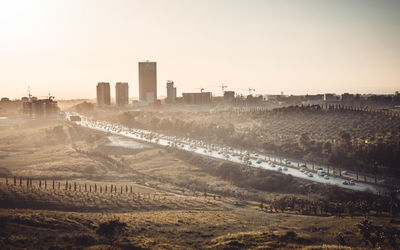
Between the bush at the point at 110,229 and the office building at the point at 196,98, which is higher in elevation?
the office building at the point at 196,98

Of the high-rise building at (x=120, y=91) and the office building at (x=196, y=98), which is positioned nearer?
the office building at (x=196, y=98)

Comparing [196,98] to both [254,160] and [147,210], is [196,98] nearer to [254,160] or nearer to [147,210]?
[254,160]

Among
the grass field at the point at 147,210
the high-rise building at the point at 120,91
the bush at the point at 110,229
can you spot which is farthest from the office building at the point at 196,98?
the bush at the point at 110,229

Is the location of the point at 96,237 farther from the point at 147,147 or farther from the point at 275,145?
the point at 147,147

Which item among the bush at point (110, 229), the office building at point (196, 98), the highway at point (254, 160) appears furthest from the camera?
the office building at point (196, 98)

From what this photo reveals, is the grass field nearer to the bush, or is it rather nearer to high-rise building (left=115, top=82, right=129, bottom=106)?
the bush

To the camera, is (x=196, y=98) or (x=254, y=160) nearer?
(x=254, y=160)

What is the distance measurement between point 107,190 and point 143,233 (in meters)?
14.2

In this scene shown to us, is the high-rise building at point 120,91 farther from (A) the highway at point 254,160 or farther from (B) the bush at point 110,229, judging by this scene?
(B) the bush at point 110,229

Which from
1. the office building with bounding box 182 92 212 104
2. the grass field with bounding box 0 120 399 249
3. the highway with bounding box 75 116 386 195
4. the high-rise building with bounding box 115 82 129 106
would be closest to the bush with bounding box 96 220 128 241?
the grass field with bounding box 0 120 399 249

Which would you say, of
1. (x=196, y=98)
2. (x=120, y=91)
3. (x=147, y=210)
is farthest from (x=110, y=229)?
A: (x=120, y=91)

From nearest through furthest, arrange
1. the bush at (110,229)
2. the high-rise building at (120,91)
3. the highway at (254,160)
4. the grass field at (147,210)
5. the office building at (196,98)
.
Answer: the bush at (110,229) → the grass field at (147,210) → the highway at (254,160) → the office building at (196,98) → the high-rise building at (120,91)

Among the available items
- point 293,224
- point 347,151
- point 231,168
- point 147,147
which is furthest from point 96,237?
point 147,147

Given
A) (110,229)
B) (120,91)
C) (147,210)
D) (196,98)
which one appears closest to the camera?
(110,229)
